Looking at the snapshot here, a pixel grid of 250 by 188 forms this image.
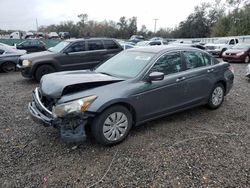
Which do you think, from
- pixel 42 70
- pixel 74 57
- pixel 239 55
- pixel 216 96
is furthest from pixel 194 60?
pixel 239 55

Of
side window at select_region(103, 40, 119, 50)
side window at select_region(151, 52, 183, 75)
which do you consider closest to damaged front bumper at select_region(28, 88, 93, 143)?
side window at select_region(151, 52, 183, 75)

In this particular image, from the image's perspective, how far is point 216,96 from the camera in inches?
208

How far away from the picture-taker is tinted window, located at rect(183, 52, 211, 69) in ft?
15.5

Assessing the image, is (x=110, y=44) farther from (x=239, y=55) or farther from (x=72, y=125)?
(x=239, y=55)

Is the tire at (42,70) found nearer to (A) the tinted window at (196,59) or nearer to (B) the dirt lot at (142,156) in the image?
(B) the dirt lot at (142,156)

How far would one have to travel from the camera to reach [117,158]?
11.2ft

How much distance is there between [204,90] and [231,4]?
52.1 m

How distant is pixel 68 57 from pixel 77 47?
22.1 inches

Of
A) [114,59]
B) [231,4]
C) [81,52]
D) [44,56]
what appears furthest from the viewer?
[231,4]

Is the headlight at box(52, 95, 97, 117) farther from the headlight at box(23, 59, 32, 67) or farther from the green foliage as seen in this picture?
the green foliage

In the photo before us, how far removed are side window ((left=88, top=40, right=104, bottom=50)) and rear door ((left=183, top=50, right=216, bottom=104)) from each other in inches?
199

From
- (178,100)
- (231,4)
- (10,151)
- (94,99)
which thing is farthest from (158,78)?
(231,4)

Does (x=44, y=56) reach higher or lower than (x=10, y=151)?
higher

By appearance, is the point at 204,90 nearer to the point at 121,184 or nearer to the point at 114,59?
the point at 114,59
